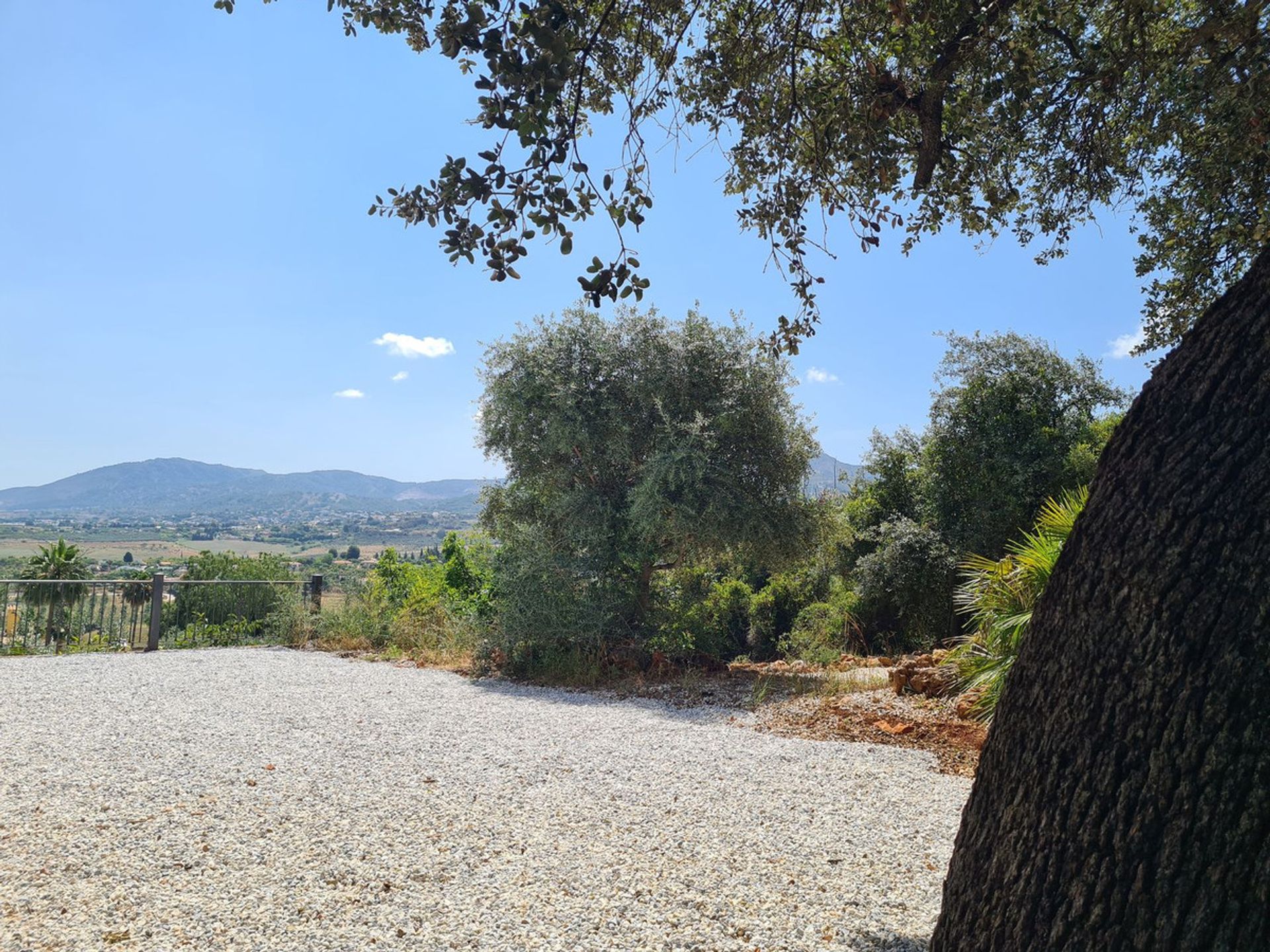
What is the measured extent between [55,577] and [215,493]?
153 meters

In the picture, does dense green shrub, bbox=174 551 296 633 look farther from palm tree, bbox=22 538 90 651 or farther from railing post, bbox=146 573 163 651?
palm tree, bbox=22 538 90 651

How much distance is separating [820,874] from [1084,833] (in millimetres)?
2192

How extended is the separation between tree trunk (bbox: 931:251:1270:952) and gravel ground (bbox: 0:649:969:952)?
59.5 inches

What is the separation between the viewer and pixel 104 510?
132750 mm

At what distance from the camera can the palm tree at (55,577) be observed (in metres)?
11.4

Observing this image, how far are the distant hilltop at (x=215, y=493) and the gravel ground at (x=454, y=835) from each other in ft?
306

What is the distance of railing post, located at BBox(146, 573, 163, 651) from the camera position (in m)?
11.7

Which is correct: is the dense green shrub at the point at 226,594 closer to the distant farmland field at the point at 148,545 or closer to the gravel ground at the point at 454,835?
the gravel ground at the point at 454,835

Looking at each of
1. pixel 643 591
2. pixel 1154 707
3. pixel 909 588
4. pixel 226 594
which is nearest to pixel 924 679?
pixel 643 591

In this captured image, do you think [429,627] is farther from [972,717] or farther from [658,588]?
[972,717]

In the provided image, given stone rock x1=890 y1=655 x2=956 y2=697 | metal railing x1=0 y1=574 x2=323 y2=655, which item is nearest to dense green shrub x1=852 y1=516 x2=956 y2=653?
stone rock x1=890 y1=655 x2=956 y2=697

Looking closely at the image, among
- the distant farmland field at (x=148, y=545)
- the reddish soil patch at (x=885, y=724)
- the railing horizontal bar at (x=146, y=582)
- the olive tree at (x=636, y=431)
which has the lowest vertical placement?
the distant farmland field at (x=148, y=545)

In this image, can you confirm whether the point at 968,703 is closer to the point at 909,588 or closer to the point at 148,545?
the point at 909,588

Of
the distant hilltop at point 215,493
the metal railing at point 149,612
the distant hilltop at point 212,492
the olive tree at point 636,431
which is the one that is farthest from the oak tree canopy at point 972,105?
the distant hilltop at point 212,492
